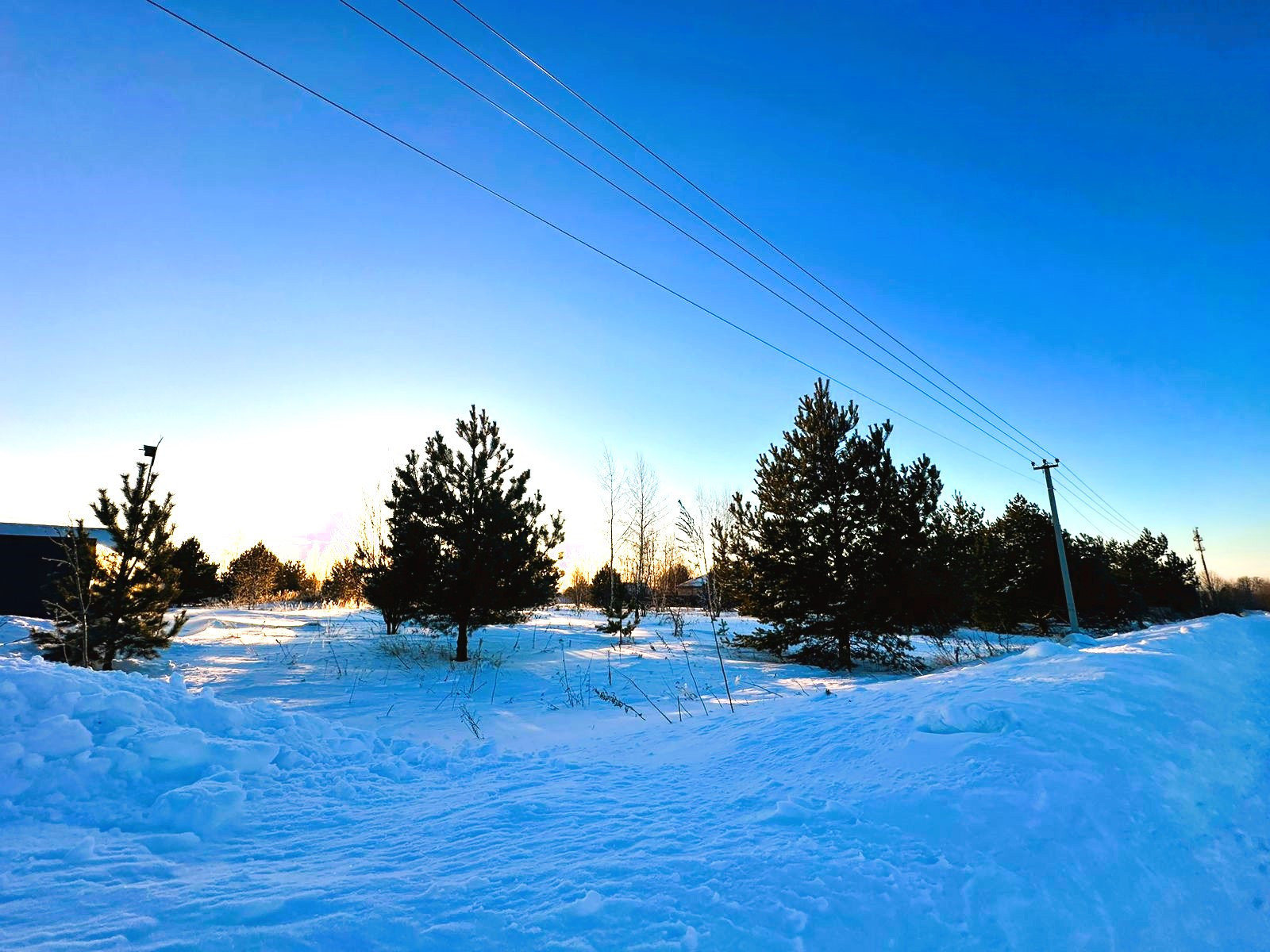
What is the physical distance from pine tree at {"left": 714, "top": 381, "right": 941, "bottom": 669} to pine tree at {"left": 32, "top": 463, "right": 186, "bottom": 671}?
41.8 ft

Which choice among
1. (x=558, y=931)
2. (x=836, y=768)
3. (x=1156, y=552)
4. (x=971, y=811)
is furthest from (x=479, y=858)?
(x=1156, y=552)

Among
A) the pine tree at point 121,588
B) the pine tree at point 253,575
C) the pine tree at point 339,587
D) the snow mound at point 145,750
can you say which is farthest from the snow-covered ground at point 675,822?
the pine tree at point 253,575

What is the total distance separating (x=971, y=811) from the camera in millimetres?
2854

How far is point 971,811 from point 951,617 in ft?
44.5

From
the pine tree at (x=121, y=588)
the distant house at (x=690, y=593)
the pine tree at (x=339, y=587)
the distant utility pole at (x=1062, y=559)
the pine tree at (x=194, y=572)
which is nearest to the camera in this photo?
the pine tree at (x=121, y=588)

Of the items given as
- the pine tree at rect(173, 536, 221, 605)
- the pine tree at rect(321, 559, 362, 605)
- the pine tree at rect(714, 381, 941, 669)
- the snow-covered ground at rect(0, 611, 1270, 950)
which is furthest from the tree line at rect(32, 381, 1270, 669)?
the pine tree at rect(321, 559, 362, 605)

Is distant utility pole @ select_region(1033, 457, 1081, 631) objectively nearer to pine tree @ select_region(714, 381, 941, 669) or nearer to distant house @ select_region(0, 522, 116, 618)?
pine tree @ select_region(714, 381, 941, 669)

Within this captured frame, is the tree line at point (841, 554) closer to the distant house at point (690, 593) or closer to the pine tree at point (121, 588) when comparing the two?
the pine tree at point (121, 588)

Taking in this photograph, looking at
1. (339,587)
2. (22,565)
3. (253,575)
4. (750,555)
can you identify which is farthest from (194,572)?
(750,555)

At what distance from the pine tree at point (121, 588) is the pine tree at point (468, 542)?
14.1ft

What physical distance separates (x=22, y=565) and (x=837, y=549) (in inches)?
1131

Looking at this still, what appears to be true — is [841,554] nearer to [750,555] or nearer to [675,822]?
[750,555]

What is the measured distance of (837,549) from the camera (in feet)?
45.4

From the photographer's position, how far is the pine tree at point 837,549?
13.6m
